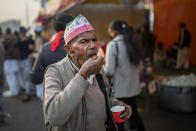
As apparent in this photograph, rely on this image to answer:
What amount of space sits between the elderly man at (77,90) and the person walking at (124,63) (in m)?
1.79

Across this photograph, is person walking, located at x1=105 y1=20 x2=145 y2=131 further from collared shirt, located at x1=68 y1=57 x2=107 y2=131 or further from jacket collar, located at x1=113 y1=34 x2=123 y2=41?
collared shirt, located at x1=68 y1=57 x2=107 y2=131

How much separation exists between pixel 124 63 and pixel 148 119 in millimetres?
1822

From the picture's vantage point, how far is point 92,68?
1.42 meters

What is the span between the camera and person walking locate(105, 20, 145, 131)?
3525 millimetres

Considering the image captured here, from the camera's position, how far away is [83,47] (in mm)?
1540

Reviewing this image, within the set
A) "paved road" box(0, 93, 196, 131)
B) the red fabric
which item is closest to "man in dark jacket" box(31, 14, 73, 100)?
the red fabric

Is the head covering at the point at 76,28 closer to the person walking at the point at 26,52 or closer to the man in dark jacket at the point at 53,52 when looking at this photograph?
the man in dark jacket at the point at 53,52

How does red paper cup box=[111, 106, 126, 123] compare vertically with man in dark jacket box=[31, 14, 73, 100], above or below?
below

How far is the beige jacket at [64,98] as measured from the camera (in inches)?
52.9

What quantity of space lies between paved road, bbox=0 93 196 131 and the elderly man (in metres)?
2.96

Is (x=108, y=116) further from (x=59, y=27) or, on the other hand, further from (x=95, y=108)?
(x=59, y=27)

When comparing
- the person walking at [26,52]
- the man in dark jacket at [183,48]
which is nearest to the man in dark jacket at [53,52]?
the person walking at [26,52]

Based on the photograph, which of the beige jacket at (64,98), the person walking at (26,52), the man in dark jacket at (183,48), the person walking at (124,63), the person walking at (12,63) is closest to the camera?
the beige jacket at (64,98)

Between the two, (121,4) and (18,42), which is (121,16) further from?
(18,42)
